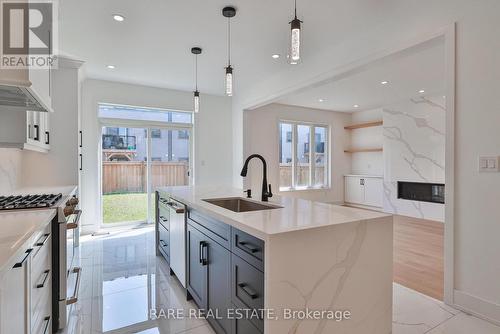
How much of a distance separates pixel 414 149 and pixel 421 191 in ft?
3.07

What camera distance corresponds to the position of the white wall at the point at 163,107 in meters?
4.88

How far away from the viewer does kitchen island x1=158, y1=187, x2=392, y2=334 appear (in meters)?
1.29

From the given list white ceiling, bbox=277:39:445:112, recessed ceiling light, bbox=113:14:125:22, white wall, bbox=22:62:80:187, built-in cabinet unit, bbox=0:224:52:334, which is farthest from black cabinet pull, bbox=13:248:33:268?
white ceiling, bbox=277:39:445:112

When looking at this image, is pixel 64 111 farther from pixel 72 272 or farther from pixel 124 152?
pixel 72 272

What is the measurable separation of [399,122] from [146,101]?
5.63m

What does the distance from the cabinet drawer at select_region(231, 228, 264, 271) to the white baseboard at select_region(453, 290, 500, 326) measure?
200 centimetres

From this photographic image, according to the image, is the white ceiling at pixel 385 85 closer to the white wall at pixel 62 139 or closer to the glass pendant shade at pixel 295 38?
the glass pendant shade at pixel 295 38

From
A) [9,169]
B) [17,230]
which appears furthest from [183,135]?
[17,230]

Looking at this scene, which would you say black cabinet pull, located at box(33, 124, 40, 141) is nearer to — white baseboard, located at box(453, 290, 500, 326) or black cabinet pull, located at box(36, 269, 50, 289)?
black cabinet pull, located at box(36, 269, 50, 289)

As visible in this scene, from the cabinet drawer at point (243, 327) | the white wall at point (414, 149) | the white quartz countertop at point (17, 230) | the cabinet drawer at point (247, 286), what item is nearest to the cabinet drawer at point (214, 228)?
the cabinet drawer at point (247, 286)

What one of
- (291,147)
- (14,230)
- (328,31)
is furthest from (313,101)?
(14,230)

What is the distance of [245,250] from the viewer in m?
1.48

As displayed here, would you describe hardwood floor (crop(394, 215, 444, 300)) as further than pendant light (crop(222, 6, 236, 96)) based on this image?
Yes

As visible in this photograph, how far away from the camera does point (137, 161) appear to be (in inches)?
213
